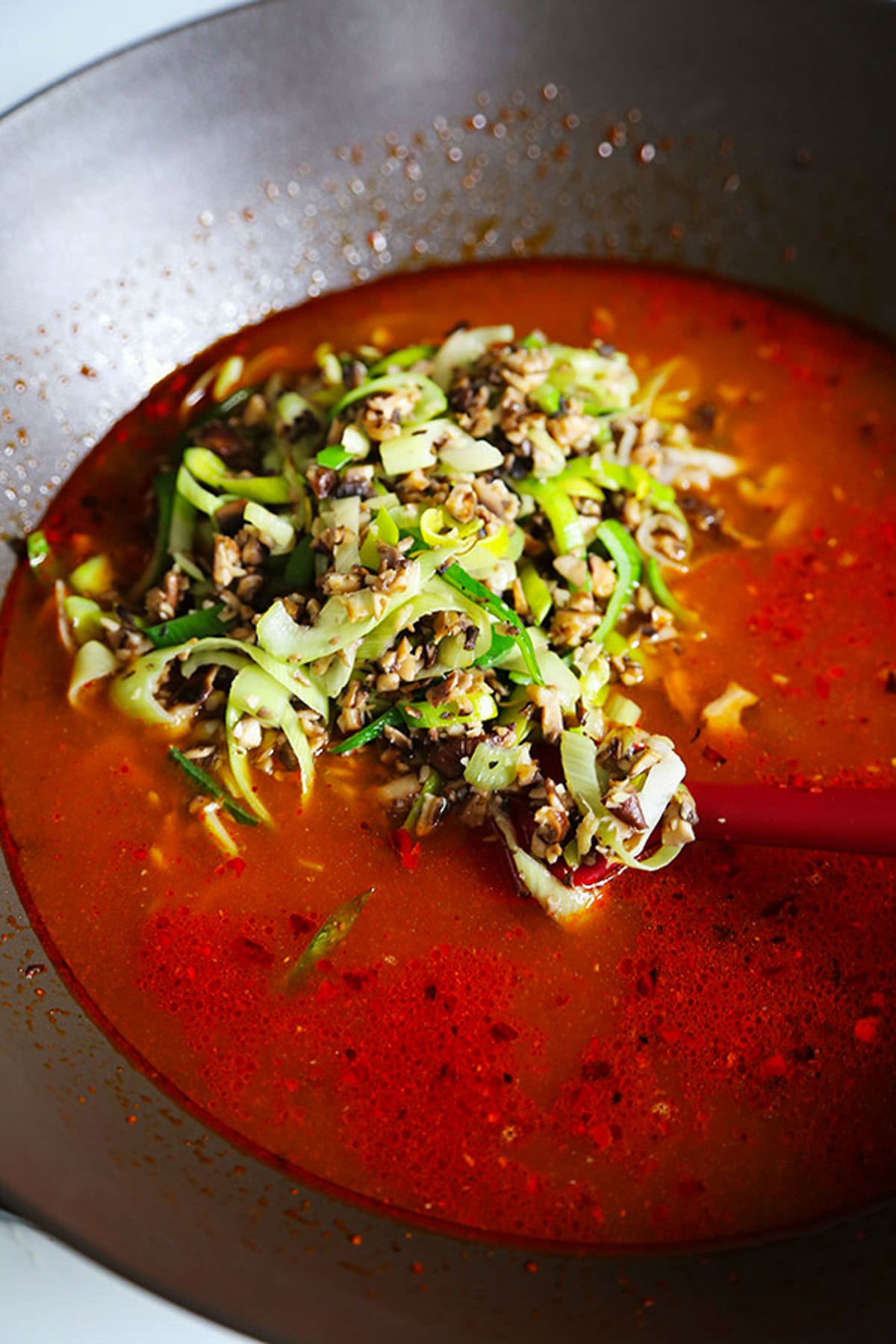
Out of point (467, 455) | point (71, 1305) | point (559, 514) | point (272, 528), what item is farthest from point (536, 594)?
point (71, 1305)

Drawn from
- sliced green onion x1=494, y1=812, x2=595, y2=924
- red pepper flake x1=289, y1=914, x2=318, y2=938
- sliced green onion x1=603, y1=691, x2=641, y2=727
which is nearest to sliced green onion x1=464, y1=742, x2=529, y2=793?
sliced green onion x1=494, y1=812, x2=595, y2=924

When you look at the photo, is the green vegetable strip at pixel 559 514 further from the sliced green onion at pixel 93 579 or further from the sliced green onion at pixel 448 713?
the sliced green onion at pixel 93 579

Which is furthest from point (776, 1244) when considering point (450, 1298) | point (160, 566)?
point (160, 566)

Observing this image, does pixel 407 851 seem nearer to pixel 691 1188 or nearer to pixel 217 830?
pixel 217 830

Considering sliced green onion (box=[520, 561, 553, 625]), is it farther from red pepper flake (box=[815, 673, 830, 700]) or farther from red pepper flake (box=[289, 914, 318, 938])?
red pepper flake (box=[289, 914, 318, 938])

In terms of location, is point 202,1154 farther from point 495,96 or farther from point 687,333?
point 495,96

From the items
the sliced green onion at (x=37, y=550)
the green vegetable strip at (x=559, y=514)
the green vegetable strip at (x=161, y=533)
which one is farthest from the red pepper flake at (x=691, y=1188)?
the sliced green onion at (x=37, y=550)
